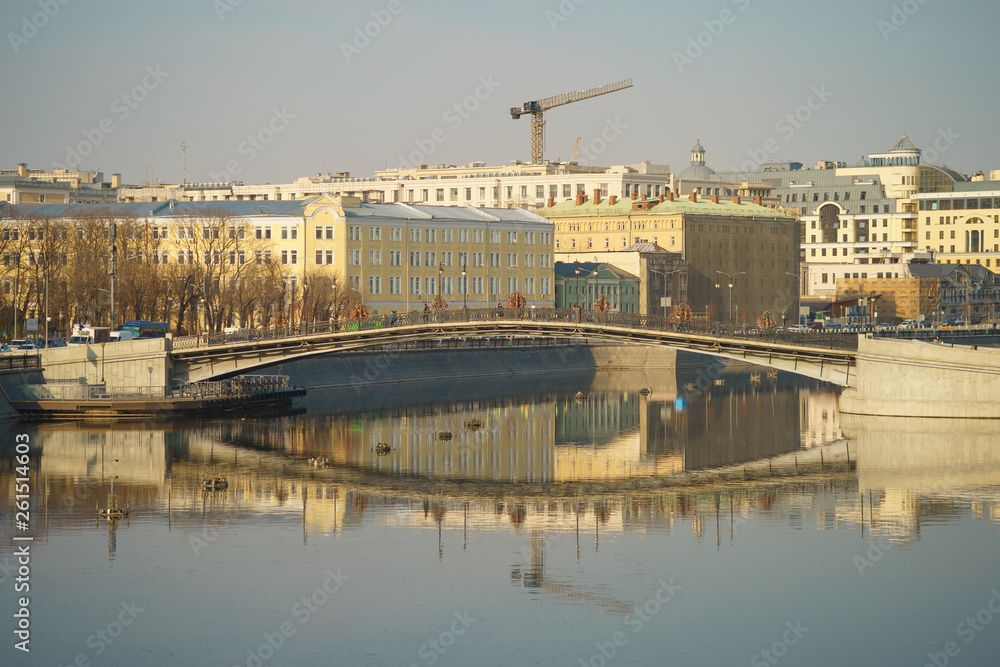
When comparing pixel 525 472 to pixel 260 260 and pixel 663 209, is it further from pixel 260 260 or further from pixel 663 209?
pixel 663 209

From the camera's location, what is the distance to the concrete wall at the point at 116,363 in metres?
86.6

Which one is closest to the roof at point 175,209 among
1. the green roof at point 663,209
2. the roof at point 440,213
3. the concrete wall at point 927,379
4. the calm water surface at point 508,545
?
the roof at point 440,213

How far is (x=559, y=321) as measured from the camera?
85438 mm

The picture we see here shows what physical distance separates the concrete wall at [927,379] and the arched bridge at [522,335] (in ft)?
6.17

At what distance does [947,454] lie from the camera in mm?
68875

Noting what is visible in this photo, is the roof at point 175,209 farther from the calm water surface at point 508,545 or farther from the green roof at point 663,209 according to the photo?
the calm water surface at point 508,545

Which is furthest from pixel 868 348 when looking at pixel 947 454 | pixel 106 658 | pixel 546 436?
pixel 106 658

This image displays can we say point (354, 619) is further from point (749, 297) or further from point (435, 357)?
point (749, 297)

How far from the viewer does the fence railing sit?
83.4 metres

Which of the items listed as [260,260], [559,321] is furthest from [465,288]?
[559,321]

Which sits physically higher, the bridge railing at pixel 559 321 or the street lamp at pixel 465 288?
the street lamp at pixel 465 288

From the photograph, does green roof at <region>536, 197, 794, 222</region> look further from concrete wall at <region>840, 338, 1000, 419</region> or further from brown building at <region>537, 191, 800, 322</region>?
concrete wall at <region>840, 338, 1000, 419</region>

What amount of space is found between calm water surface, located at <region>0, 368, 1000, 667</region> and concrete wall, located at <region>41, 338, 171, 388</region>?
241 inches

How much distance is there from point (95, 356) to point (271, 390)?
1163 centimetres
